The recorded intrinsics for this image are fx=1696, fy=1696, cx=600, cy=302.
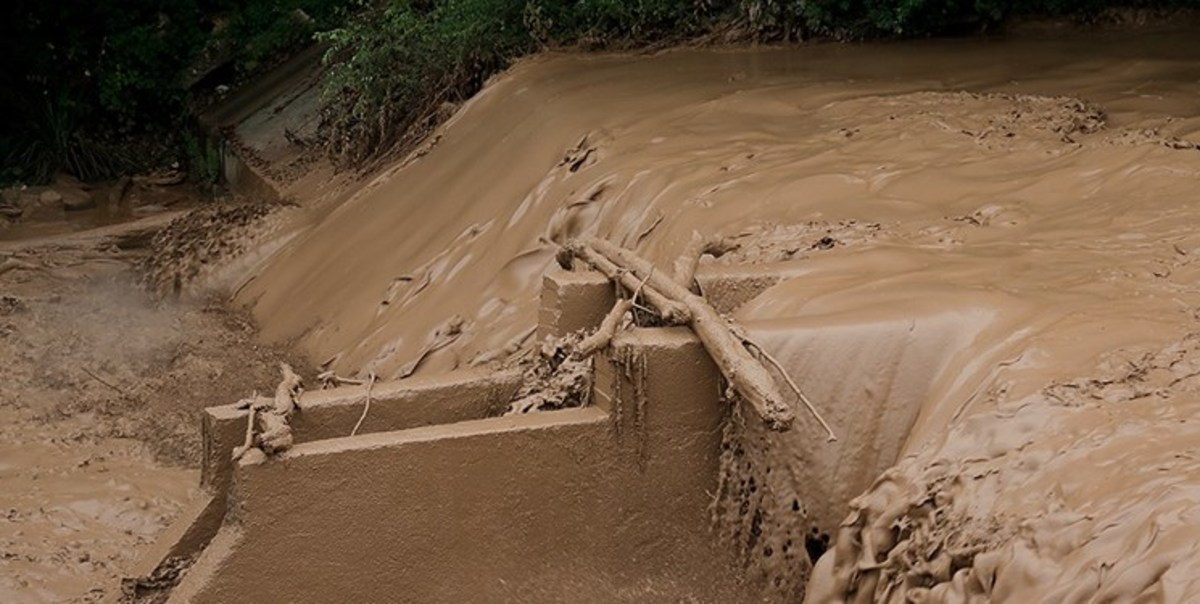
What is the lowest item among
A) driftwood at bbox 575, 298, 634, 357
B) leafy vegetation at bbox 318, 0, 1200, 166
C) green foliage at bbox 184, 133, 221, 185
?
green foliage at bbox 184, 133, 221, 185

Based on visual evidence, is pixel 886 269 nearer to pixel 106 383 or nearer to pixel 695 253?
pixel 695 253

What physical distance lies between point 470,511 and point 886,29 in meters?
6.67

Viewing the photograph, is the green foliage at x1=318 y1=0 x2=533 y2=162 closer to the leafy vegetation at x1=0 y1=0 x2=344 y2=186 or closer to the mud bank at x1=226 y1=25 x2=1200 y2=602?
the mud bank at x1=226 y1=25 x2=1200 y2=602

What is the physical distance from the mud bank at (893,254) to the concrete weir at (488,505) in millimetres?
314

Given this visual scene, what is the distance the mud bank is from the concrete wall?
1.03ft

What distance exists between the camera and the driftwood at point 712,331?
16.1 ft

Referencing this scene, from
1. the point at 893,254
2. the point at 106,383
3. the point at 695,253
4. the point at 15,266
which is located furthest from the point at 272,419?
the point at 15,266

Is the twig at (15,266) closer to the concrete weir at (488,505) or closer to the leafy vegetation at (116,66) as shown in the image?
the leafy vegetation at (116,66)

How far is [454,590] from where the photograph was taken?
5.54 meters

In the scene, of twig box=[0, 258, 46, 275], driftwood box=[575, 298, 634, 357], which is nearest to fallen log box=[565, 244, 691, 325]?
driftwood box=[575, 298, 634, 357]

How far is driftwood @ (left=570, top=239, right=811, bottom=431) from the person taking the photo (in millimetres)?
4922

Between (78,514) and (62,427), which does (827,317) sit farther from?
(62,427)

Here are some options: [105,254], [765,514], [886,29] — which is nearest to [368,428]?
[765,514]

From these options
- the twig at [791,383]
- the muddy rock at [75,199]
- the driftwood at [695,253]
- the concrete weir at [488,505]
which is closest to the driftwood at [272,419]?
the concrete weir at [488,505]
